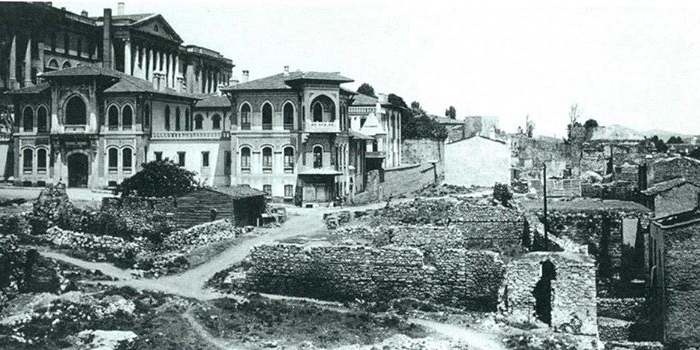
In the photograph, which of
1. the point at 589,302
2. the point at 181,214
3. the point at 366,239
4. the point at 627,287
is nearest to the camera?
the point at 589,302

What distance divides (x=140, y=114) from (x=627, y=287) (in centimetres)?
4227

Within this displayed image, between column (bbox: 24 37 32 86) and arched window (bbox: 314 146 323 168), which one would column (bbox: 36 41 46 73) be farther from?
arched window (bbox: 314 146 323 168)

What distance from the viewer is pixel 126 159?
5975 centimetres

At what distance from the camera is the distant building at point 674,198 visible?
38594 millimetres

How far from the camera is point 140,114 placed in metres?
59.3

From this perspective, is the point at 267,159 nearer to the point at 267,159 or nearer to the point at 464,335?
the point at 267,159

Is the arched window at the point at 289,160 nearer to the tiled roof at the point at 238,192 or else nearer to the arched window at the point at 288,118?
the arched window at the point at 288,118

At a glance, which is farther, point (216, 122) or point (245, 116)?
point (216, 122)

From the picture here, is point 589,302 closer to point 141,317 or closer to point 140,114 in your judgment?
point 141,317

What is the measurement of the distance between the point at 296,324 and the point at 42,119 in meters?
46.3

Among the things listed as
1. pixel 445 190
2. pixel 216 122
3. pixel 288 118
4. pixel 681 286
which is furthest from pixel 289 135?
pixel 681 286

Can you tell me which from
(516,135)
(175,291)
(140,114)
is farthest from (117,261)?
(516,135)

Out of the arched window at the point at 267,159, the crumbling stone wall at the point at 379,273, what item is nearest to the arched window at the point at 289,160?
the arched window at the point at 267,159

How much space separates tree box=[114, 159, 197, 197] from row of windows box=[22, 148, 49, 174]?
63.9 feet
